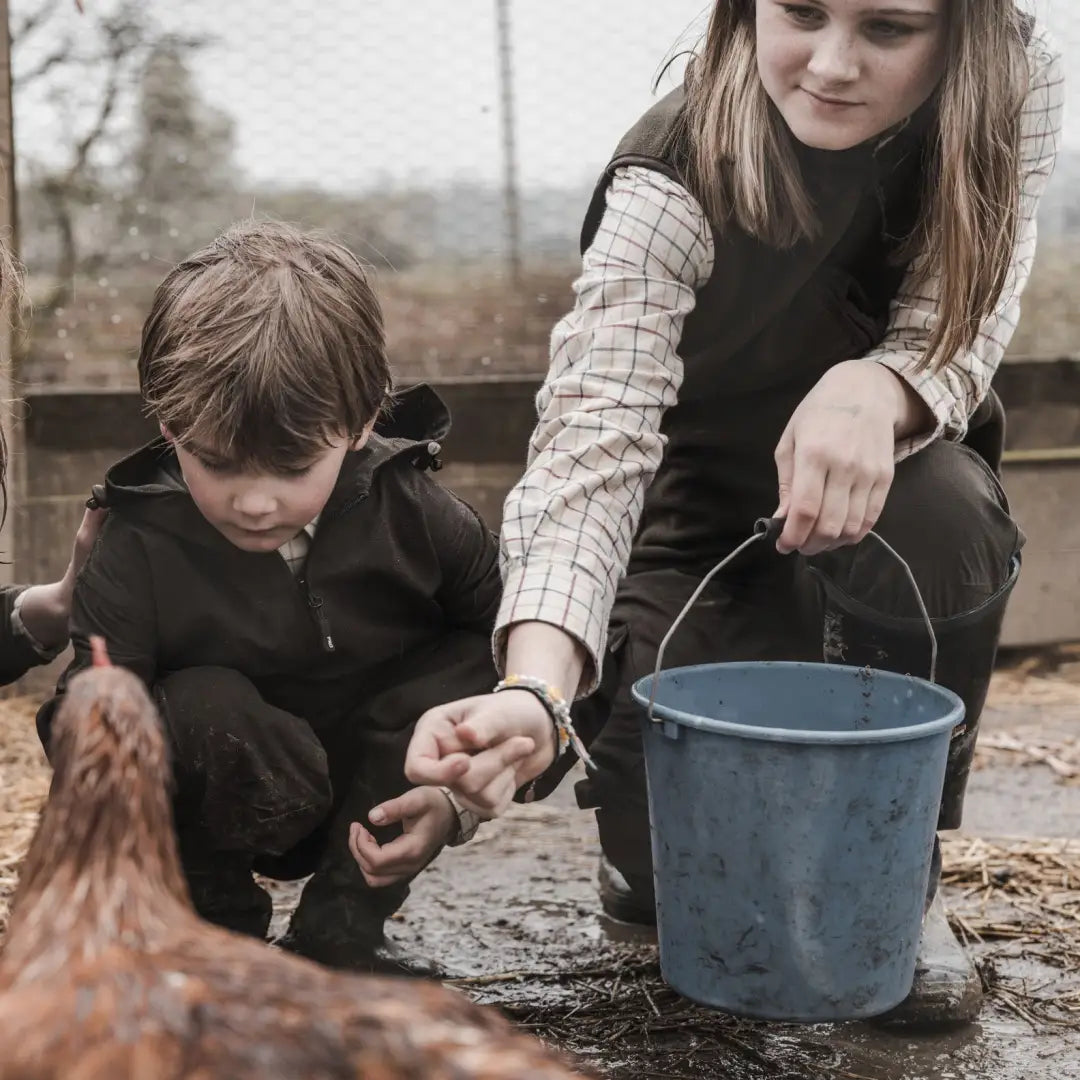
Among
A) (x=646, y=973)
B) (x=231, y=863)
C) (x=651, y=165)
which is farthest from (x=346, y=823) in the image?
(x=651, y=165)

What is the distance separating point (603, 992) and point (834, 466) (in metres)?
0.83

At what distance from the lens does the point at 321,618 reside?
195 centimetres

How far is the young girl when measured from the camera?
1808 mm

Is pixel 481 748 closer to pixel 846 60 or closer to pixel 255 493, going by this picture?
pixel 255 493

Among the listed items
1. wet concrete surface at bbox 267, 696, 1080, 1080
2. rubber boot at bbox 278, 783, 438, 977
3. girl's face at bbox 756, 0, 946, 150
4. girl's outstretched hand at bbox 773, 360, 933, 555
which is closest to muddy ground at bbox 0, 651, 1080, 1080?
wet concrete surface at bbox 267, 696, 1080, 1080

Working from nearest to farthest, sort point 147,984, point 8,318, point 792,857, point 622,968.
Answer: point 147,984, point 792,857, point 622,968, point 8,318

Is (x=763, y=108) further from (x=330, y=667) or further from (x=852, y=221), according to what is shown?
(x=330, y=667)

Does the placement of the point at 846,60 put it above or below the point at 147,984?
above

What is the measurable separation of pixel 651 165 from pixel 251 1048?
1376mm

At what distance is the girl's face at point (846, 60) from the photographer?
6.04ft

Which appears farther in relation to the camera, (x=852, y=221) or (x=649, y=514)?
(x=649, y=514)

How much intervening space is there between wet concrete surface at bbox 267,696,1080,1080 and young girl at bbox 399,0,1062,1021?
77mm

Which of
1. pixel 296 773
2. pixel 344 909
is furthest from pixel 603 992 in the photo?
pixel 296 773

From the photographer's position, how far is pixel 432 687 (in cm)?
203
